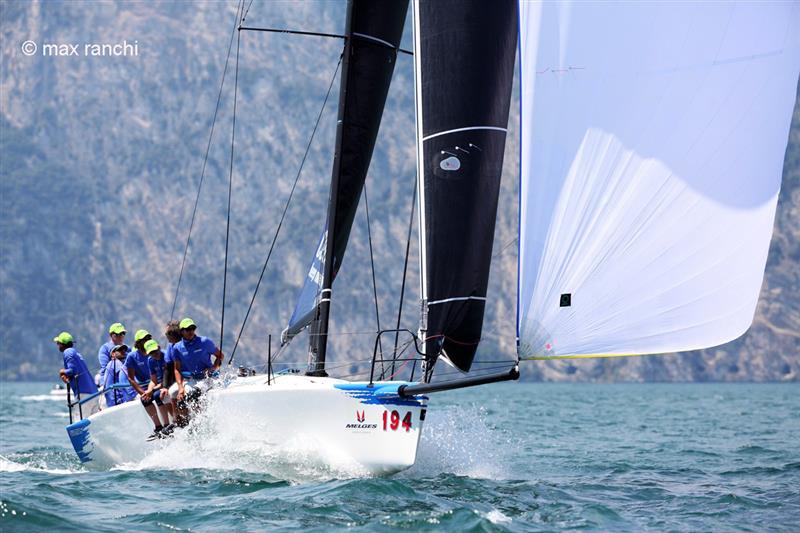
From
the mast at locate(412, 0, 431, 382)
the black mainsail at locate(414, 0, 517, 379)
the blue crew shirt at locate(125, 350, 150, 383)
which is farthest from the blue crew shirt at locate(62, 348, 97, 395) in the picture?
the black mainsail at locate(414, 0, 517, 379)

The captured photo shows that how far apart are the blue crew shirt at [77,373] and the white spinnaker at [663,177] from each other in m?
6.95

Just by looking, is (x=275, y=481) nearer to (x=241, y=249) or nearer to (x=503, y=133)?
(x=503, y=133)

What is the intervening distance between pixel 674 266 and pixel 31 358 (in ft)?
402

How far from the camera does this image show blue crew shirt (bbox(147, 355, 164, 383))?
13113 millimetres

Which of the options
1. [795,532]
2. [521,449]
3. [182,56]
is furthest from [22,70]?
[795,532]

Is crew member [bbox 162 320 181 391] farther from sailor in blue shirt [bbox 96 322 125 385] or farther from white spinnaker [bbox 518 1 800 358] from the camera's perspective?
white spinnaker [bbox 518 1 800 358]

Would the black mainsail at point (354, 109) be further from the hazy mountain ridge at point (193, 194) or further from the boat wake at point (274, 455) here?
the hazy mountain ridge at point (193, 194)

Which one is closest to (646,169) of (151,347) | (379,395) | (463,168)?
(463,168)

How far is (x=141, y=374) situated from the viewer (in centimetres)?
1370

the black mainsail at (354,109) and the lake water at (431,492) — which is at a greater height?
the black mainsail at (354,109)

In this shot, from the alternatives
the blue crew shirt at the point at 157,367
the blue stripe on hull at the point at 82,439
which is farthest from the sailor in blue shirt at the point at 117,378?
the blue crew shirt at the point at 157,367

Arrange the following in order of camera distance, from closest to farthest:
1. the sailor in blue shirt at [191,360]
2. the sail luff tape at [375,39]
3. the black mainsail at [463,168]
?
the black mainsail at [463,168] → the sailor in blue shirt at [191,360] → the sail luff tape at [375,39]

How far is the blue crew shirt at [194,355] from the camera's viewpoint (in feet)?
42.1

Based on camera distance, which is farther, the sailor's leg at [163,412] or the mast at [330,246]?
the mast at [330,246]
